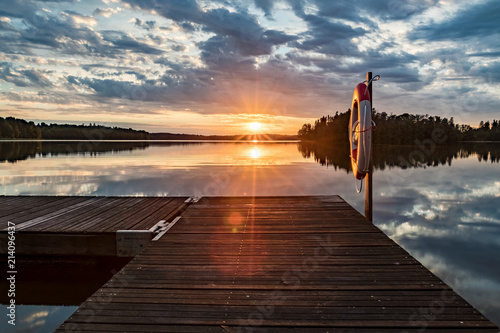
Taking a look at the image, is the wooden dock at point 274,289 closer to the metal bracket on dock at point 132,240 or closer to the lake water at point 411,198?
the metal bracket on dock at point 132,240

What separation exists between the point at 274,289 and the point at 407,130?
7771cm

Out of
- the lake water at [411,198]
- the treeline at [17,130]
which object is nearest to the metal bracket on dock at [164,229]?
the lake water at [411,198]

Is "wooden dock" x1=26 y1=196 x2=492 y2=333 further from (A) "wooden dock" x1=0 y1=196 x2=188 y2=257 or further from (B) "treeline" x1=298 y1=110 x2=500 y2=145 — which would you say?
(B) "treeline" x1=298 y1=110 x2=500 y2=145

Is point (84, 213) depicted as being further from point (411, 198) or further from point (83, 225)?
point (411, 198)

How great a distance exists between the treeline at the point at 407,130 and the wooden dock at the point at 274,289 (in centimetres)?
6161

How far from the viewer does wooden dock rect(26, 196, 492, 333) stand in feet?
8.09

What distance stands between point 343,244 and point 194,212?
10.0 ft

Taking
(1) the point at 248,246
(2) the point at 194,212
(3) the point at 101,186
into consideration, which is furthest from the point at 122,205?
(3) the point at 101,186

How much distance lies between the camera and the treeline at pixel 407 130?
73812 millimetres

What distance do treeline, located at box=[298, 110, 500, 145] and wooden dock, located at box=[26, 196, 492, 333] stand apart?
61606mm

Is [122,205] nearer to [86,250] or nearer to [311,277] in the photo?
[86,250]

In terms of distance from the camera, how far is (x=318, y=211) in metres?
6.47

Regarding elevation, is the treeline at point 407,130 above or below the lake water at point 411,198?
above

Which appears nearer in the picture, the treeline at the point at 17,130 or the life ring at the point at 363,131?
the life ring at the point at 363,131
